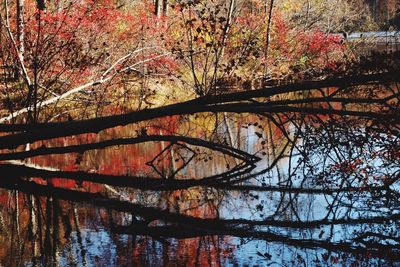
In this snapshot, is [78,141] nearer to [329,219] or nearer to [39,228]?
[39,228]

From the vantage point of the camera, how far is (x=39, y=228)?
640 centimetres

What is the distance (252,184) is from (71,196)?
8.25 feet

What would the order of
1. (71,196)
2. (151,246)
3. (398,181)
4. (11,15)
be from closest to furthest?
(151,246) → (71,196) → (398,181) → (11,15)

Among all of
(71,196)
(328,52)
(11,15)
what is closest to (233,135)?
(71,196)

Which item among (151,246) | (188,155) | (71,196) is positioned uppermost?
(188,155)

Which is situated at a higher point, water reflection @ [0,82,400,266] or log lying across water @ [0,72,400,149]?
log lying across water @ [0,72,400,149]

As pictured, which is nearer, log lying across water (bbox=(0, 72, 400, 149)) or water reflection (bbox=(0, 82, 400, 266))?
water reflection (bbox=(0, 82, 400, 266))

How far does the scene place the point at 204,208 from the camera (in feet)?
23.1

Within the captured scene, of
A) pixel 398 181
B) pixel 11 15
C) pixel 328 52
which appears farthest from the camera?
pixel 328 52

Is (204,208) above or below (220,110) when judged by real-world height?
below

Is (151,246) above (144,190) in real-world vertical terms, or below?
below

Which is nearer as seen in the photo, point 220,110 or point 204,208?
point 220,110

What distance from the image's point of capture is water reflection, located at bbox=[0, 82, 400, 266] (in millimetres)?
5539

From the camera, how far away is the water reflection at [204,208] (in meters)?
5.54
